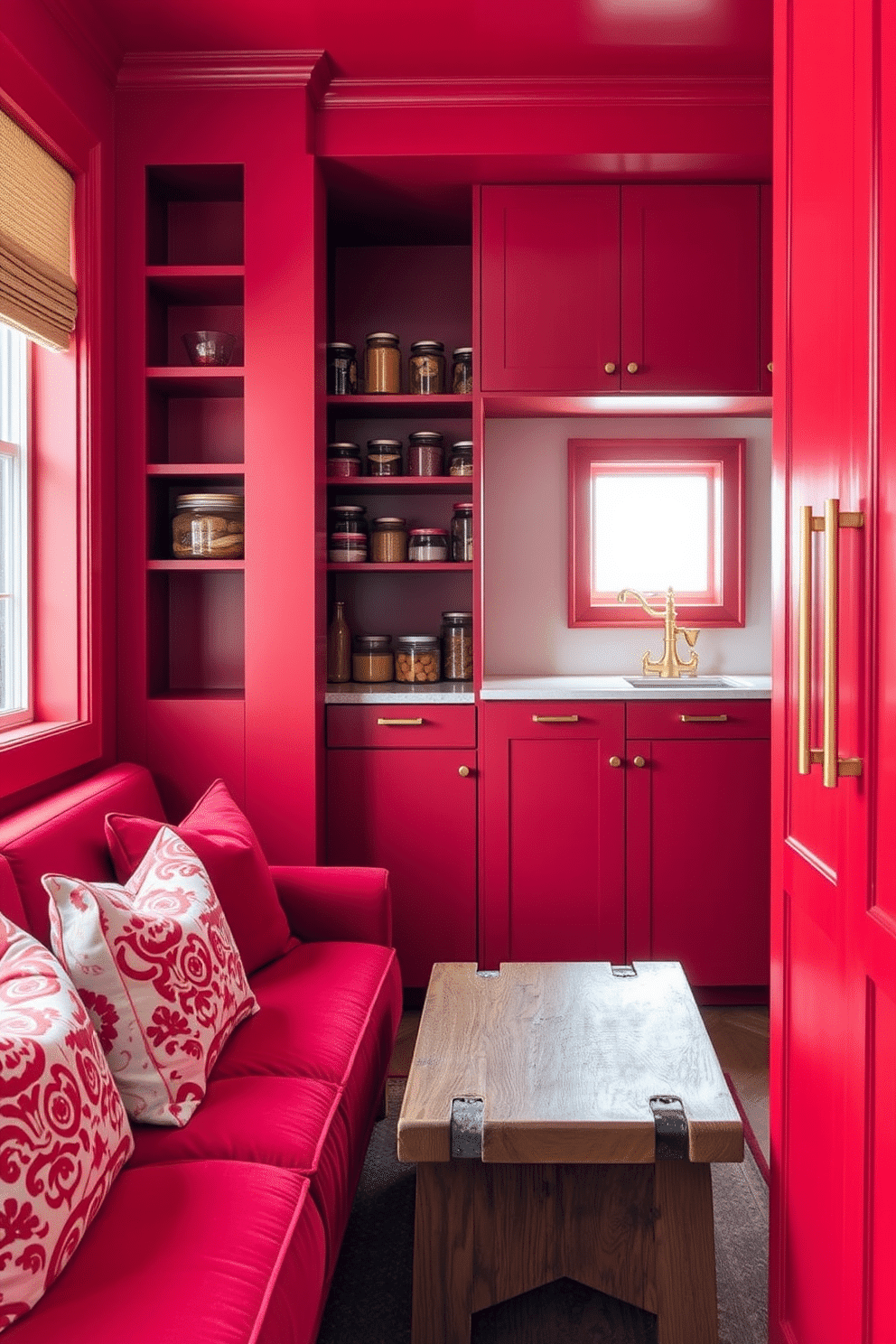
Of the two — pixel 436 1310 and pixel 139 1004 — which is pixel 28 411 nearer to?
pixel 139 1004

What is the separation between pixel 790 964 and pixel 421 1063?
634 mm

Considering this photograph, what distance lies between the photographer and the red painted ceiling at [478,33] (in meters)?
2.56

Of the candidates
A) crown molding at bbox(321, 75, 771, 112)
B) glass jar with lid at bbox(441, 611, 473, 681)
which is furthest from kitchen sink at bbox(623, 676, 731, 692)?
crown molding at bbox(321, 75, 771, 112)

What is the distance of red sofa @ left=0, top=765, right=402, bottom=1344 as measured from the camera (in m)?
1.17

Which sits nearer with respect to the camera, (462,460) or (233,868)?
(233,868)

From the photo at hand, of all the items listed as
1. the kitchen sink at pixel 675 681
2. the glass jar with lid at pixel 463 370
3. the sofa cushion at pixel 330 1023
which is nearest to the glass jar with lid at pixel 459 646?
the kitchen sink at pixel 675 681

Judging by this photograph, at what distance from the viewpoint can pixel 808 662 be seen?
1.26 m

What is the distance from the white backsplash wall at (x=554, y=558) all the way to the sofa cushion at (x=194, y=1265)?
2348 millimetres

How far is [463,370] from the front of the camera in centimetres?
326

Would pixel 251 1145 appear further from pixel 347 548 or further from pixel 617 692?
pixel 347 548

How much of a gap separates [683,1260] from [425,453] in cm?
240

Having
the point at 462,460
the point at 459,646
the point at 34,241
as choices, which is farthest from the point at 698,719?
the point at 34,241

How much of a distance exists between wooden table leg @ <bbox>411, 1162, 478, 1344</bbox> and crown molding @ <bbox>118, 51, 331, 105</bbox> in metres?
2.74

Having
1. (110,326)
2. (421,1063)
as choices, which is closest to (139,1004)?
(421,1063)
